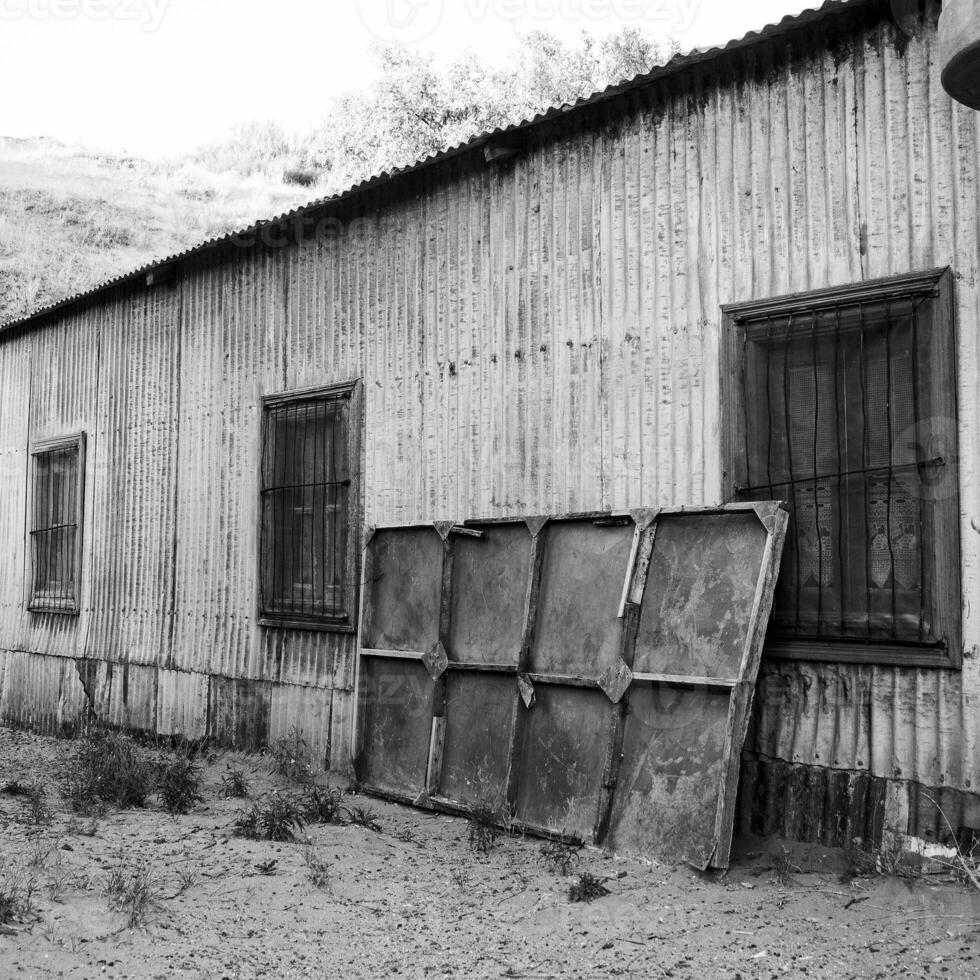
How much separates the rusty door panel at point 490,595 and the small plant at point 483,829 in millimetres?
810

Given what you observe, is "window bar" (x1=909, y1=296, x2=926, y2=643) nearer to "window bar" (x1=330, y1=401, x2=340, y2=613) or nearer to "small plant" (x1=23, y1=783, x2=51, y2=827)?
"window bar" (x1=330, y1=401, x2=340, y2=613)

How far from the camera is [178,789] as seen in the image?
6.96 metres

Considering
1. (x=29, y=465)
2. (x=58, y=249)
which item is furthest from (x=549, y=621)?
(x=58, y=249)

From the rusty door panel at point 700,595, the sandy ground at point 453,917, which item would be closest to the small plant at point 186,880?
the sandy ground at point 453,917

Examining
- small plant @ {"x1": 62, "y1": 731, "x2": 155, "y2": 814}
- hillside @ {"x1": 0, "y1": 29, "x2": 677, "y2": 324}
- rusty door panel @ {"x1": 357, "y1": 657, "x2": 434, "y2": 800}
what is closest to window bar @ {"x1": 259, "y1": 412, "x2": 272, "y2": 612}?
small plant @ {"x1": 62, "y1": 731, "x2": 155, "y2": 814}

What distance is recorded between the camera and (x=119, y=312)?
35.7 ft

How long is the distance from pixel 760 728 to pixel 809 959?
1.53m

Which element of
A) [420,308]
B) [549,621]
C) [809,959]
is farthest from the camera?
[420,308]

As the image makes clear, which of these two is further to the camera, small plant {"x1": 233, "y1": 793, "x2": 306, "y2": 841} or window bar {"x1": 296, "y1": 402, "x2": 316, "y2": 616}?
window bar {"x1": 296, "y1": 402, "x2": 316, "y2": 616}

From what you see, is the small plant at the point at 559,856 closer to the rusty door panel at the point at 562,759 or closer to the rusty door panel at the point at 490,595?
the rusty door panel at the point at 562,759

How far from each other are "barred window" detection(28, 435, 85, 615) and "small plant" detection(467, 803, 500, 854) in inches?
259

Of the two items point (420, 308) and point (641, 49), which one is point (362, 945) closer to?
Result: point (420, 308)

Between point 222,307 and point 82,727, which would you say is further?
point 82,727

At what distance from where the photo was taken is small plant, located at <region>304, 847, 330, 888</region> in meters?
5.18
